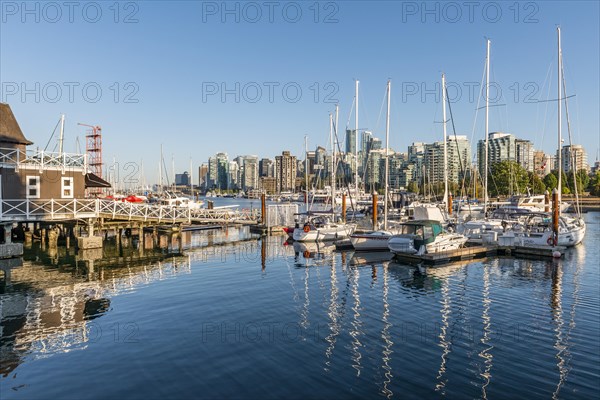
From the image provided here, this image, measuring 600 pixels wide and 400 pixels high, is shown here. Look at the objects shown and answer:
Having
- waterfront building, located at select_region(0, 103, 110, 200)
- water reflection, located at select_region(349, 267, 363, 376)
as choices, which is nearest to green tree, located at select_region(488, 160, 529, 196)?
water reflection, located at select_region(349, 267, 363, 376)

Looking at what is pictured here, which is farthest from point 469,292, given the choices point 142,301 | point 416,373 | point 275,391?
point 142,301

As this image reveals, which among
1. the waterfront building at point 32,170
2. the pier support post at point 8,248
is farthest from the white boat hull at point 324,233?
the pier support post at point 8,248

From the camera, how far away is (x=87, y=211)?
36.4 meters

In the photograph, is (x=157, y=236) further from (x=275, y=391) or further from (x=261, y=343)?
(x=275, y=391)

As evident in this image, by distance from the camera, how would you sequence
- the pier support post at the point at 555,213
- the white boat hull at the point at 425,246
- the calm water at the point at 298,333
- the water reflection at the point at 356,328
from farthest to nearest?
the pier support post at the point at 555,213
the white boat hull at the point at 425,246
the water reflection at the point at 356,328
the calm water at the point at 298,333

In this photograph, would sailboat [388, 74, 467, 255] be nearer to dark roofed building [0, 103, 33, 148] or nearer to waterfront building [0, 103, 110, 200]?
waterfront building [0, 103, 110, 200]

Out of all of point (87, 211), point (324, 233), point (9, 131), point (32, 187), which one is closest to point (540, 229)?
point (324, 233)

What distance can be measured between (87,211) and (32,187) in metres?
4.68

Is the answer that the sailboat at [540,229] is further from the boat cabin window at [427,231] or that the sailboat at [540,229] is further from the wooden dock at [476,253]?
the boat cabin window at [427,231]

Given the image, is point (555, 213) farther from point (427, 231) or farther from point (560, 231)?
point (427, 231)

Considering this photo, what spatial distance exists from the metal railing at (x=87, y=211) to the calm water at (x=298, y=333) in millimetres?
5924

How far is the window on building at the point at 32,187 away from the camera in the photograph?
3306 centimetres

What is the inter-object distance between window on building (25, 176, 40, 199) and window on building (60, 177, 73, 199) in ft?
5.92

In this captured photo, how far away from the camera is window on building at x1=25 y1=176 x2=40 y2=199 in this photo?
3306cm
